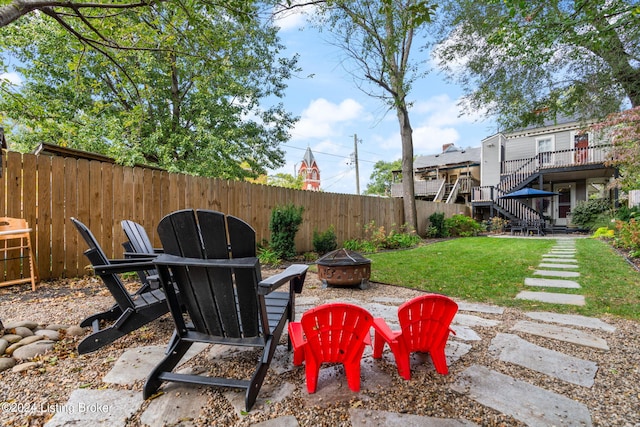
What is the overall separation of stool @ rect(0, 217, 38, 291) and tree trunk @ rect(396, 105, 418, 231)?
9240mm

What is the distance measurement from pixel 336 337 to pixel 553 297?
10.5 ft

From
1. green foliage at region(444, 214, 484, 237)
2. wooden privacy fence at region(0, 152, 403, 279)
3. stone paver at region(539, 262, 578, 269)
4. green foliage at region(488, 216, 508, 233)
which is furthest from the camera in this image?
green foliage at region(488, 216, 508, 233)

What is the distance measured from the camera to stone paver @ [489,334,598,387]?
1.78m

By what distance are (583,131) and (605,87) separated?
2.17m

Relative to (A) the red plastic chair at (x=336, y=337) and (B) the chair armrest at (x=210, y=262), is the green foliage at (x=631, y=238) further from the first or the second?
(B) the chair armrest at (x=210, y=262)

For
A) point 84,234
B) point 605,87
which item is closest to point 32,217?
point 84,234

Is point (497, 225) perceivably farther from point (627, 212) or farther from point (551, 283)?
point (551, 283)

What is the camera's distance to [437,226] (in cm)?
1204

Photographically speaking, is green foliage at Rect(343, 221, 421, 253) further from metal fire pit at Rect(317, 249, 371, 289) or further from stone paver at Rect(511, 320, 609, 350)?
stone paver at Rect(511, 320, 609, 350)

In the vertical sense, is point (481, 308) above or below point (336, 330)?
below

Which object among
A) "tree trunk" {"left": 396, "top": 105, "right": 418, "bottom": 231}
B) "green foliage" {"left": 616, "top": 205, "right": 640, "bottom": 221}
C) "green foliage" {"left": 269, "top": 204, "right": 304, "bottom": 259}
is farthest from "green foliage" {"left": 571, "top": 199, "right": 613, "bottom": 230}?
"green foliage" {"left": 269, "top": 204, "right": 304, "bottom": 259}

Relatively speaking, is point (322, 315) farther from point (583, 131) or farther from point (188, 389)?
point (583, 131)

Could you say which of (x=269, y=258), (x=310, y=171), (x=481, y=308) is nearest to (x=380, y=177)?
(x=310, y=171)

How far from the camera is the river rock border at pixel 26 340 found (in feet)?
6.18
